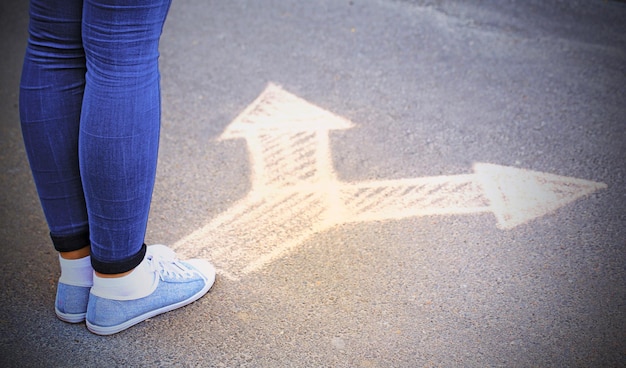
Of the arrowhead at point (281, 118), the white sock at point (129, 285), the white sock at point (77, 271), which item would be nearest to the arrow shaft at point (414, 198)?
the arrowhead at point (281, 118)

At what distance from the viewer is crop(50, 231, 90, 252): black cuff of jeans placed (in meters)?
1.34

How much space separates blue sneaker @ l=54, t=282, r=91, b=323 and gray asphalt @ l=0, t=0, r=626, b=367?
0.03 metres

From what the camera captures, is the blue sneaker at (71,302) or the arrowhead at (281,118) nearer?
the blue sneaker at (71,302)

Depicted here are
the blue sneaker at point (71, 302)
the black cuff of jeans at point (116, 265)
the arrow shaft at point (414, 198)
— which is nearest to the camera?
the black cuff of jeans at point (116, 265)

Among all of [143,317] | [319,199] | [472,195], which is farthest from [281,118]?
[143,317]

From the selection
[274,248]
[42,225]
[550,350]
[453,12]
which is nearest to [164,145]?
[42,225]

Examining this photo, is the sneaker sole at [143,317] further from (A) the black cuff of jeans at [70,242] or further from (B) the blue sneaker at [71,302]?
(A) the black cuff of jeans at [70,242]

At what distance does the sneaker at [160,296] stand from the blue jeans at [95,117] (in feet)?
0.35

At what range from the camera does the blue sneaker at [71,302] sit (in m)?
1.40

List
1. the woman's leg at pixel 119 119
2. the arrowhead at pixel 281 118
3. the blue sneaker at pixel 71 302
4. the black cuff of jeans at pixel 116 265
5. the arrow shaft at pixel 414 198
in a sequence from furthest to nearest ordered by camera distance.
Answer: the arrowhead at pixel 281 118 < the arrow shaft at pixel 414 198 < the blue sneaker at pixel 71 302 < the black cuff of jeans at pixel 116 265 < the woman's leg at pixel 119 119

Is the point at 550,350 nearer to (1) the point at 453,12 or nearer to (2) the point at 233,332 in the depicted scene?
(2) the point at 233,332

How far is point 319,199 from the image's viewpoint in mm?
1869

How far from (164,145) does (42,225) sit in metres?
0.51

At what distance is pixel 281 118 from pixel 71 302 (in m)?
1.07
